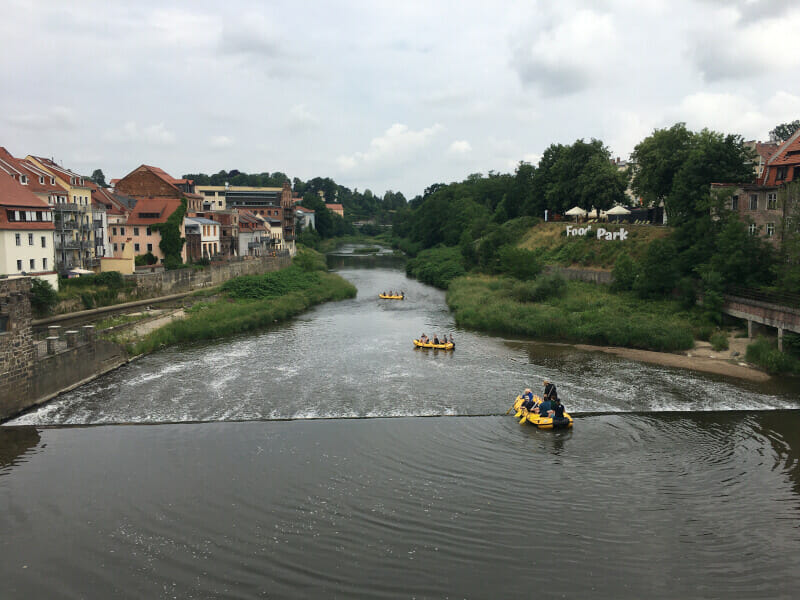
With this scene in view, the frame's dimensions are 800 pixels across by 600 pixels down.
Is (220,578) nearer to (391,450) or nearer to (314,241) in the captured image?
(391,450)

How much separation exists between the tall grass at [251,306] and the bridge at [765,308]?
35698 millimetres

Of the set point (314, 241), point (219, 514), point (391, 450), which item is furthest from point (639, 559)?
point (314, 241)

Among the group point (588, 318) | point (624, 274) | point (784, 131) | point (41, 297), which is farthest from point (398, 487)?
point (784, 131)

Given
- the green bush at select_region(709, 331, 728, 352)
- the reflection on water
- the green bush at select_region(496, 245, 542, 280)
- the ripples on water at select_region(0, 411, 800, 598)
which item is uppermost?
the green bush at select_region(496, 245, 542, 280)

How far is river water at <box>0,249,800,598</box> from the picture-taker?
47.7 ft

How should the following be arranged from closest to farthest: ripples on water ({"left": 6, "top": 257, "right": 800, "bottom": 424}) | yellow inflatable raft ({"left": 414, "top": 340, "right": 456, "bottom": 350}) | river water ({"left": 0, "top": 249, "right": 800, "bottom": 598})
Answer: river water ({"left": 0, "top": 249, "right": 800, "bottom": 598}), ripples on water ({"left": 6, "top": 257, "right": 800, "bottom": 424}), yellow inflatable raft ({"left": 414, "top": 340, "right": 456, "bottom": 350})

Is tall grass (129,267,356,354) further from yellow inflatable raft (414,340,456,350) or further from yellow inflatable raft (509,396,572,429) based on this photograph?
yellow inflatable raft (509,396,572,429)

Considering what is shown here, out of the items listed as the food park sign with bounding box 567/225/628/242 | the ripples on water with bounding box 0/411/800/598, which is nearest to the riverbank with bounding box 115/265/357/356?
the ripples on water with bounding box 0/411/800/598

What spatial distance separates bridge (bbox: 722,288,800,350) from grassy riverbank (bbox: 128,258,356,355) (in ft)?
117

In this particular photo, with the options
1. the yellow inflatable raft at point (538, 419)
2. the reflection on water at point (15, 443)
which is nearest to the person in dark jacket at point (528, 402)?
the yellow inflatable raft at point (538, 419)

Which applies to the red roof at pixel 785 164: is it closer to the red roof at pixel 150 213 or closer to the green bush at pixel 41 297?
the green bush at pixel 41 297

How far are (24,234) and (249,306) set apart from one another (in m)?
17.9

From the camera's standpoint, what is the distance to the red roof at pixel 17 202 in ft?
141

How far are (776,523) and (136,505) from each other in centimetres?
1930
